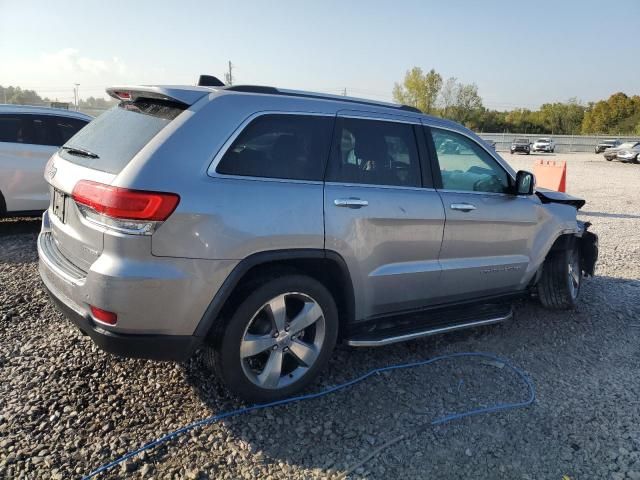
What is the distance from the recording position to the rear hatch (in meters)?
2.55

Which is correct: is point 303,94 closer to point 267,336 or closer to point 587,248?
point 267,336

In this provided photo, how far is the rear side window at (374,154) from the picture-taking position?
3.18m

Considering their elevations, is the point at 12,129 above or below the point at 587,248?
above

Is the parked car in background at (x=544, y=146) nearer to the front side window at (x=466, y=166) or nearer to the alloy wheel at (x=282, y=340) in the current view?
the front side window at (x=466, y=166)

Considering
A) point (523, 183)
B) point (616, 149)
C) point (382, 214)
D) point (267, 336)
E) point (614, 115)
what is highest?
point (614, 115)

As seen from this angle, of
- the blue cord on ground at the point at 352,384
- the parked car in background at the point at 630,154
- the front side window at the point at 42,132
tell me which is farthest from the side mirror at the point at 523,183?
the parked car in background at the point at 630,154

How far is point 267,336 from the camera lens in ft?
9.56

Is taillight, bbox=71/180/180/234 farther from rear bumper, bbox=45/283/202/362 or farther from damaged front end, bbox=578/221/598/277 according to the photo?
damaged front end, bbox=578/221/598/277

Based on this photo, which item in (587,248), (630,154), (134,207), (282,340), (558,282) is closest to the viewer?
(134,207)

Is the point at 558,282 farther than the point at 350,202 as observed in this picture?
Yes

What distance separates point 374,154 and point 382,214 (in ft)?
1.49

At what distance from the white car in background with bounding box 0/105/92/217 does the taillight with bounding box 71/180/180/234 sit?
4894 mm

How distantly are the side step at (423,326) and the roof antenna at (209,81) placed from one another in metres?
1.94

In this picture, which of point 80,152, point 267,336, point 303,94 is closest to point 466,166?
point 303,94
